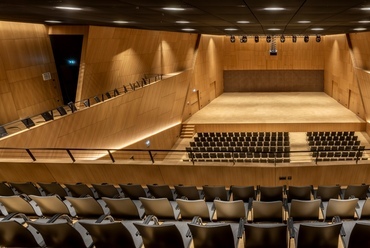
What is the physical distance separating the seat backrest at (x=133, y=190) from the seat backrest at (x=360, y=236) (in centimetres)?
342

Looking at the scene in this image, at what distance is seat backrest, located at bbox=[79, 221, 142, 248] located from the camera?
3875mm

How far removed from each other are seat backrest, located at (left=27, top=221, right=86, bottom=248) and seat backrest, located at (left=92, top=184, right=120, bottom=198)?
1751mm

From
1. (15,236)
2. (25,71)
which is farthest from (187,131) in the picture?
(15,236)

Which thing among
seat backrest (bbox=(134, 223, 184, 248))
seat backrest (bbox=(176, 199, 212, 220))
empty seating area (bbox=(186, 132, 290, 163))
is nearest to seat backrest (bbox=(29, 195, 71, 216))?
seat backrest (bbox=(134, 223, 184, 248))

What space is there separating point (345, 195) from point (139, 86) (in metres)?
11.6

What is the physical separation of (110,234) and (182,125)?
51.1 feet

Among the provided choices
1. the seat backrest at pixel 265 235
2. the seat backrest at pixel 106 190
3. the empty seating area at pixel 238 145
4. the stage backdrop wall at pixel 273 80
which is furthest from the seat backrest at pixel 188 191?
the stage backdrop wall at pixel 273 80

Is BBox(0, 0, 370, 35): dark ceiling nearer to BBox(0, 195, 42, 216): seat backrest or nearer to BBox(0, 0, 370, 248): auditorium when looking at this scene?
BBox(0, 0, 370, 248): auditorium

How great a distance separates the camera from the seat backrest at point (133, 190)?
5805 mm

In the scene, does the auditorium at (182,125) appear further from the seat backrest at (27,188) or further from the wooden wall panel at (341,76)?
the wooden wall panel at (341,76)

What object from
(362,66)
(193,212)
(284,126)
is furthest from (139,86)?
(362,66)

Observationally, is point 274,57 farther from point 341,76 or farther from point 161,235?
point 161,235

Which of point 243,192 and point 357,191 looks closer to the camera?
point 357,191

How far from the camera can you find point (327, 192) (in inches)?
220
